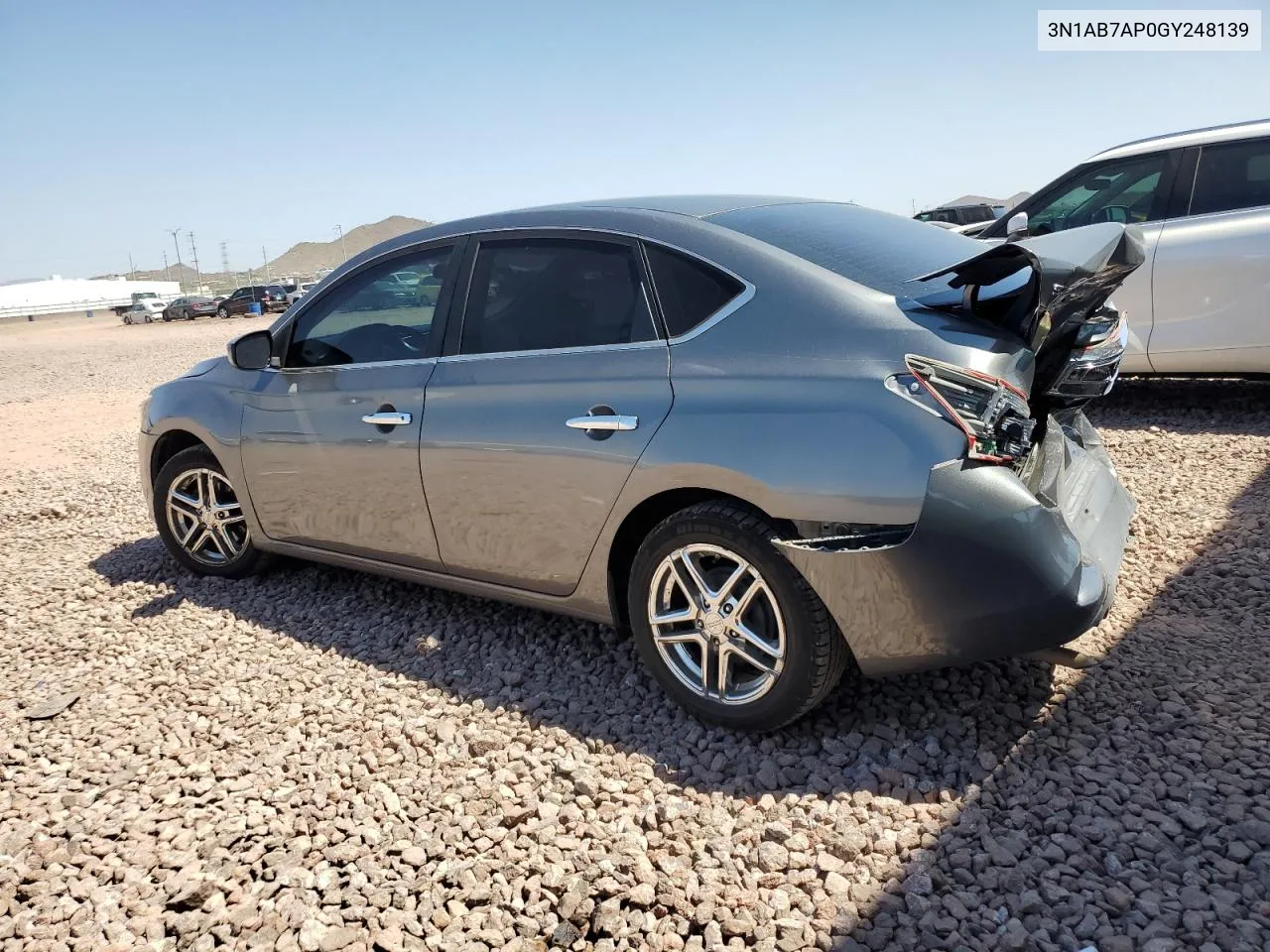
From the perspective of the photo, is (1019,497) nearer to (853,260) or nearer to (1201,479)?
(853,260)

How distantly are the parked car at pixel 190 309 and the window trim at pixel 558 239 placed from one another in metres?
49.5

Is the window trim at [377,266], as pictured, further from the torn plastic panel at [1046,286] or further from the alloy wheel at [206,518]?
the torn plastic panel at [1046,286]

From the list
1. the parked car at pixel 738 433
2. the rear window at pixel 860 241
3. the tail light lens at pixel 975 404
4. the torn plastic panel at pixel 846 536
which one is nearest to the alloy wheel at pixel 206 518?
the parked car at pixel 738 433

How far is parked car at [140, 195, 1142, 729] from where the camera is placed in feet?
8.73

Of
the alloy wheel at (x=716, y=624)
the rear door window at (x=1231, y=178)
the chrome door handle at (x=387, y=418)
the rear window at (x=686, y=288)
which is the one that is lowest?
the alloy wheel at (x=716, y=624)

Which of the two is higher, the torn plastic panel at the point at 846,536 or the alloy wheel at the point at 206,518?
the torn plastic panel at the point at 846,536

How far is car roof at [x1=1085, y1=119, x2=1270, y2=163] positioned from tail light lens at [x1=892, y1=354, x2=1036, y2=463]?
4.80 m

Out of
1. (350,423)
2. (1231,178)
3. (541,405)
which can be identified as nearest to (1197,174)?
(1231,178)

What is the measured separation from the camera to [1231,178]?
6.20 meters

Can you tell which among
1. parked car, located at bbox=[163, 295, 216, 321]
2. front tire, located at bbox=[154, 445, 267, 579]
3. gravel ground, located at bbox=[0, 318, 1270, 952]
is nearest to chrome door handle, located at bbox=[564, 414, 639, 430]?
gravel ground, located at bbox=[0, 318, 1270, 952]

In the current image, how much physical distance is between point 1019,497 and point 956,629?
1.33ft

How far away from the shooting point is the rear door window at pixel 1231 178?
20.0ft

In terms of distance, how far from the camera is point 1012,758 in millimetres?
2869

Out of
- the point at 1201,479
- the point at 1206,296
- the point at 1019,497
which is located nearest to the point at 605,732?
the point at 1019,497
